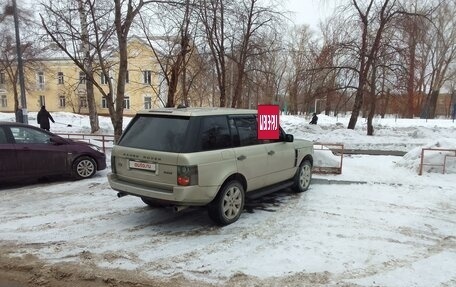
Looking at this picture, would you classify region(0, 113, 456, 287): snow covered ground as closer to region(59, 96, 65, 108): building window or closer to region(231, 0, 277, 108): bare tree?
region(231, 0, 277, 108): bare tree

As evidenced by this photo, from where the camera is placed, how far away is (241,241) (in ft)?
16.4

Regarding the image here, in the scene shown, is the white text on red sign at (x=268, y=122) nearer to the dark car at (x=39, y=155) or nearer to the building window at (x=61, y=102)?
the dark car at (x=39, y=155)

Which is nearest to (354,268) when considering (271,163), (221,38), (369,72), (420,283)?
(420,283)

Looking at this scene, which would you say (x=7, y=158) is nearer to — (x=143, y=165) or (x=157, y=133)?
(x=143, y=165)

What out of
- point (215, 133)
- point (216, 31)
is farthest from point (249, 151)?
point (216, 31)

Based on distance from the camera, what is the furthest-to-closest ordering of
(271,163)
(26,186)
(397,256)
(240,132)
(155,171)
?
(26,186) → (271,163) → (240,132) → (155,171) → (397,256)

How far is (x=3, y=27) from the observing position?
28.1 meters

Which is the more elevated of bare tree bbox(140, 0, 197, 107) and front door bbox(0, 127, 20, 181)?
bare tree bbox(140, 0, 197, 107)

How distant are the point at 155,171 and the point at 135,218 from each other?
4.28ft

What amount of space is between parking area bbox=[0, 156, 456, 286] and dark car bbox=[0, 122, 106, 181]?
522 mm

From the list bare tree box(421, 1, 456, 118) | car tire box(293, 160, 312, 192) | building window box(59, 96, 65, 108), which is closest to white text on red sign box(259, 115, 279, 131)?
car tire box(293, 160, 312, 192)

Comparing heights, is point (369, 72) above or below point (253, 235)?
above

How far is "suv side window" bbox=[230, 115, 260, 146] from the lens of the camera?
19.1 feet

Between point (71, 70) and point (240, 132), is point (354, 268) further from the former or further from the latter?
point (71, 70)
